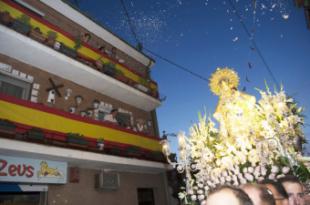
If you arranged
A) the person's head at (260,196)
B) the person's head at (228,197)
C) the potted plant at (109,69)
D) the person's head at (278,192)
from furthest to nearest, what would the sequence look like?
the potted plant at (109,69) < the person's head at (278,192) < the person's head at (260,196) < the person's head at (228,197)

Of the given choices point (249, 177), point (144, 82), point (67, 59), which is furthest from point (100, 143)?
point (249, 177)

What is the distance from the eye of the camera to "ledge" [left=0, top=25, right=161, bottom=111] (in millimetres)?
8495

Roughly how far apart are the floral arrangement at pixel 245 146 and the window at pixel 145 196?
8193 millimetres

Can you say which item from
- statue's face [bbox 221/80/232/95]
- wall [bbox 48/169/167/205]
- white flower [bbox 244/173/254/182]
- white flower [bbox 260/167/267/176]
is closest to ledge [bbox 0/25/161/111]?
wall [bbox 48/169/167/205]

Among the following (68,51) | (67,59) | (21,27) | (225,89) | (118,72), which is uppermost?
(118,72)

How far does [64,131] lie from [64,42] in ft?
12.1

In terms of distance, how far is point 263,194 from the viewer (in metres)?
2.37

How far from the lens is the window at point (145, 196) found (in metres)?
12.2

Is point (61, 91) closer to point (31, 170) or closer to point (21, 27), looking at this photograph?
point (21, 27)

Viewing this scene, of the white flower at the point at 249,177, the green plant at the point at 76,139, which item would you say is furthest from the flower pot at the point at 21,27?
the white flower at the point at 249,177

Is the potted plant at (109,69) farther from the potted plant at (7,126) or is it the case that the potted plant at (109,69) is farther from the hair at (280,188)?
the hair at (280,188)

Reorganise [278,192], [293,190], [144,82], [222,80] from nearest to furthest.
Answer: [278,192]
[293,190]
[222,80]
[144,82]

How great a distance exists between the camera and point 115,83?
12.1m

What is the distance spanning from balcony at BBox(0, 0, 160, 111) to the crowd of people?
8121 mm
